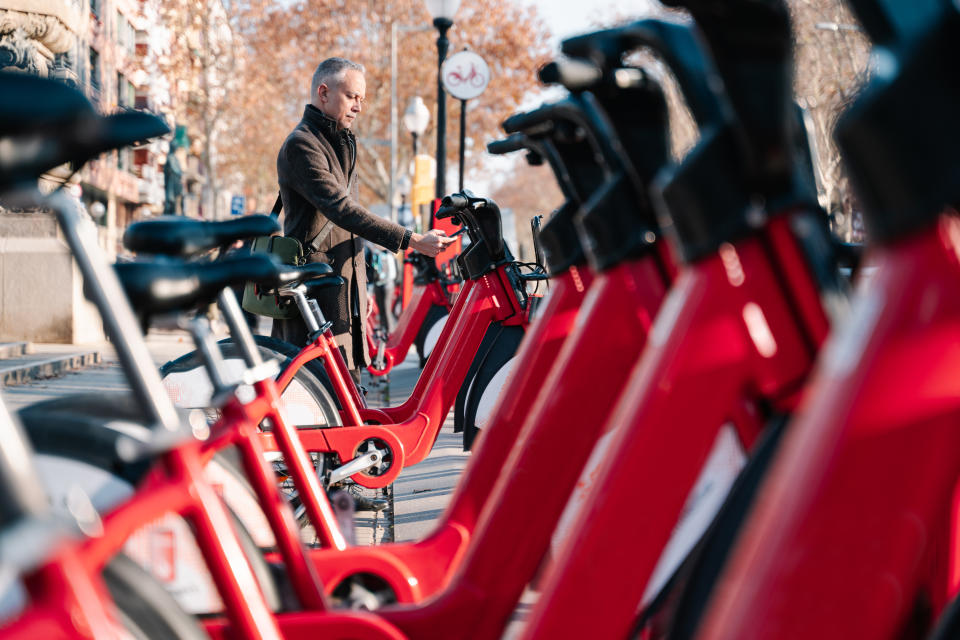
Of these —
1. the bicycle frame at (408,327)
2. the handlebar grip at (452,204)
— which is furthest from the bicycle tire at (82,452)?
the bicycle frame at (408,327)

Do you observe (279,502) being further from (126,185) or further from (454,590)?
(126,185)

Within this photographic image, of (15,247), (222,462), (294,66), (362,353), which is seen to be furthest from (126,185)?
(222,462)

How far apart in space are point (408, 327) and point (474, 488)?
606 centimetres

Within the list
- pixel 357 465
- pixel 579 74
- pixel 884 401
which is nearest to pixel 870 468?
pixel 884 401

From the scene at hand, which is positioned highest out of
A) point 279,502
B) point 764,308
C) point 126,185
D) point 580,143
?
point 580,143

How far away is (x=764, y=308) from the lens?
1.41 meters

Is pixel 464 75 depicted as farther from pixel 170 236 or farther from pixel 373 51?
pixel 373 51

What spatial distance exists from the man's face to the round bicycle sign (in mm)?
8553

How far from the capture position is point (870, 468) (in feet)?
3.60

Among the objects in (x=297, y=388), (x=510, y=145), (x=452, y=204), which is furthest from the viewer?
(x=452, y=204)

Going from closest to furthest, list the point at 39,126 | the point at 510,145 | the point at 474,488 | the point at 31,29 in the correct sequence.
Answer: the point at 39,126
the point at 474,488
the point at 510,145
the point at 31,29

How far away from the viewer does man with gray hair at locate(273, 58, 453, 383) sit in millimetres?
4906

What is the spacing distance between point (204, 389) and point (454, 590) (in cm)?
220

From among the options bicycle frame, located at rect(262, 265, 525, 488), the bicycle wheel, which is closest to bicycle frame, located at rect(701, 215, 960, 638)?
the bicycle wheel
